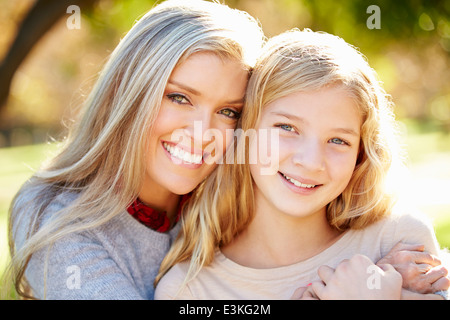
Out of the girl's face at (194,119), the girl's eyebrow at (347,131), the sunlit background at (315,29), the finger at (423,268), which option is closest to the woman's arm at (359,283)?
the finger at (423,268)

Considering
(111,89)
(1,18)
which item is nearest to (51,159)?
(111,89)

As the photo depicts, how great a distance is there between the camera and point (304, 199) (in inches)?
93.7

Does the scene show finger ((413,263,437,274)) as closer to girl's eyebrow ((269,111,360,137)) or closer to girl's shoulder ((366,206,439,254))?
girl's shoulder ((366,206,439,254))

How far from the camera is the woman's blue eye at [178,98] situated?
8.64 ft

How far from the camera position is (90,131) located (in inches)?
116

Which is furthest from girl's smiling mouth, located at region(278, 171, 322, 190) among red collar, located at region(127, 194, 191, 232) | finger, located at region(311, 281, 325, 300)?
red collar, located at region(127, 194, 191, 232)

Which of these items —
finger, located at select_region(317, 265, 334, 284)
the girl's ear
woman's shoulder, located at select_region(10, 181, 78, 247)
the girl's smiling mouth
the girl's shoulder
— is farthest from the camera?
woman's shoulder, located at select_region(10, 181, 78, 247)

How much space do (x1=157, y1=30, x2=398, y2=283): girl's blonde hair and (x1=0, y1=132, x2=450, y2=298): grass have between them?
0.51m

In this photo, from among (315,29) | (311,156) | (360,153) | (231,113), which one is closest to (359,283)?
(311,156)

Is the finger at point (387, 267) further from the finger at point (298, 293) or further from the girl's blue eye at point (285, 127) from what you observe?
the girl's blue eye at point (285, 127)

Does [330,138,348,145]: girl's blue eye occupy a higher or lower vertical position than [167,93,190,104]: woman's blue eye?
lower

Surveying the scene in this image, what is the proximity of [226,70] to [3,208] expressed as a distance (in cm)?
1091

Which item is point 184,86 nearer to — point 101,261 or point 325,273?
point 101,261

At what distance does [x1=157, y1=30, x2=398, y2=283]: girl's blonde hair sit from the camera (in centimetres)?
242
